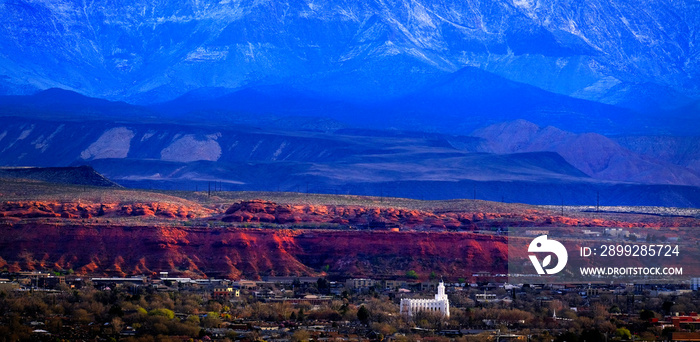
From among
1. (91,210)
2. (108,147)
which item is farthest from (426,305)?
(108,147)

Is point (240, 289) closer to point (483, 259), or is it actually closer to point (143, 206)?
point (483, 259)

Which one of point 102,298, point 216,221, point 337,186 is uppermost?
point 337,186

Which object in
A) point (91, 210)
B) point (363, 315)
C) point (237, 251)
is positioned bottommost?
point (363, 315)

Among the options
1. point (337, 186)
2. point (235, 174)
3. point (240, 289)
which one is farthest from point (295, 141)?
point (240, 289)

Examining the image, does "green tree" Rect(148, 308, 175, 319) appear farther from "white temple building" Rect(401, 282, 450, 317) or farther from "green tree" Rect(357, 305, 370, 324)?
"white temple building" Rect(401, 282, 450, 317)

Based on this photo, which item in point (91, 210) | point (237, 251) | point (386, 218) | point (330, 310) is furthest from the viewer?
point (386, 218)

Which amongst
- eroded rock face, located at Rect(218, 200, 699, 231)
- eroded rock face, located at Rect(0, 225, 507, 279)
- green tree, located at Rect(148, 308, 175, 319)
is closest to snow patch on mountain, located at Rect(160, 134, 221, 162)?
eroded rock face, located at Rect(218, 200, 699, 231)

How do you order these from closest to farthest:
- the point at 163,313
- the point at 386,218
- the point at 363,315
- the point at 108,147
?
1. the point at 163,313
2. the point at 363,315
3. the point at 386,218
4. the point at 108,147

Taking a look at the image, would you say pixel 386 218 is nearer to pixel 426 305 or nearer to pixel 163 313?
pixel 426 305
